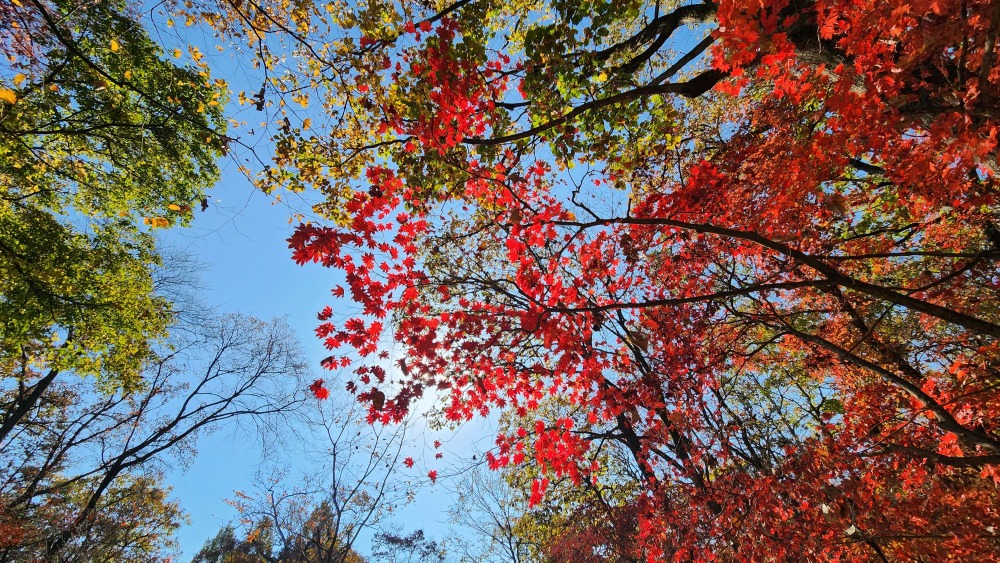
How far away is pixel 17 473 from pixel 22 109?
1314 centimetres

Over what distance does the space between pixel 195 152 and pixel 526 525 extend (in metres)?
16.7

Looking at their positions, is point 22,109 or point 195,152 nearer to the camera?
point 22,109

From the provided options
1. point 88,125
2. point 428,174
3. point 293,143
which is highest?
point 88,125

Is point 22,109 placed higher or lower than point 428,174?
higher

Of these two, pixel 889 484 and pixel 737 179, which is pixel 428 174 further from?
pixel 889 484

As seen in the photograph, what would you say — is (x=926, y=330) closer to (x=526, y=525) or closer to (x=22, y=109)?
(x=526, y=525)

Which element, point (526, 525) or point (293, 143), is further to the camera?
point (526, 525)

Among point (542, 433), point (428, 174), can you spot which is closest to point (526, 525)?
point (542, 433)

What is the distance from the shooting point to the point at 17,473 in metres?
11.9

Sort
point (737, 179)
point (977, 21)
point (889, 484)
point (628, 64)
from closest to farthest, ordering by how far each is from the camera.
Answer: point (977, 21) < point (628, 64) < point (889, 484) < point (737, 179)

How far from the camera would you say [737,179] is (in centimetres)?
743

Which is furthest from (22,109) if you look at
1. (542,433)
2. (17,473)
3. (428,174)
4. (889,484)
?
(889,484)

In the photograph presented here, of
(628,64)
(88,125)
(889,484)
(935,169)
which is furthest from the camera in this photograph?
(88,125)

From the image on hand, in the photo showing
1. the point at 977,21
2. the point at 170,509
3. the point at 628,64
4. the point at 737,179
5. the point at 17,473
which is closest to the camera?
the point at 977,21
